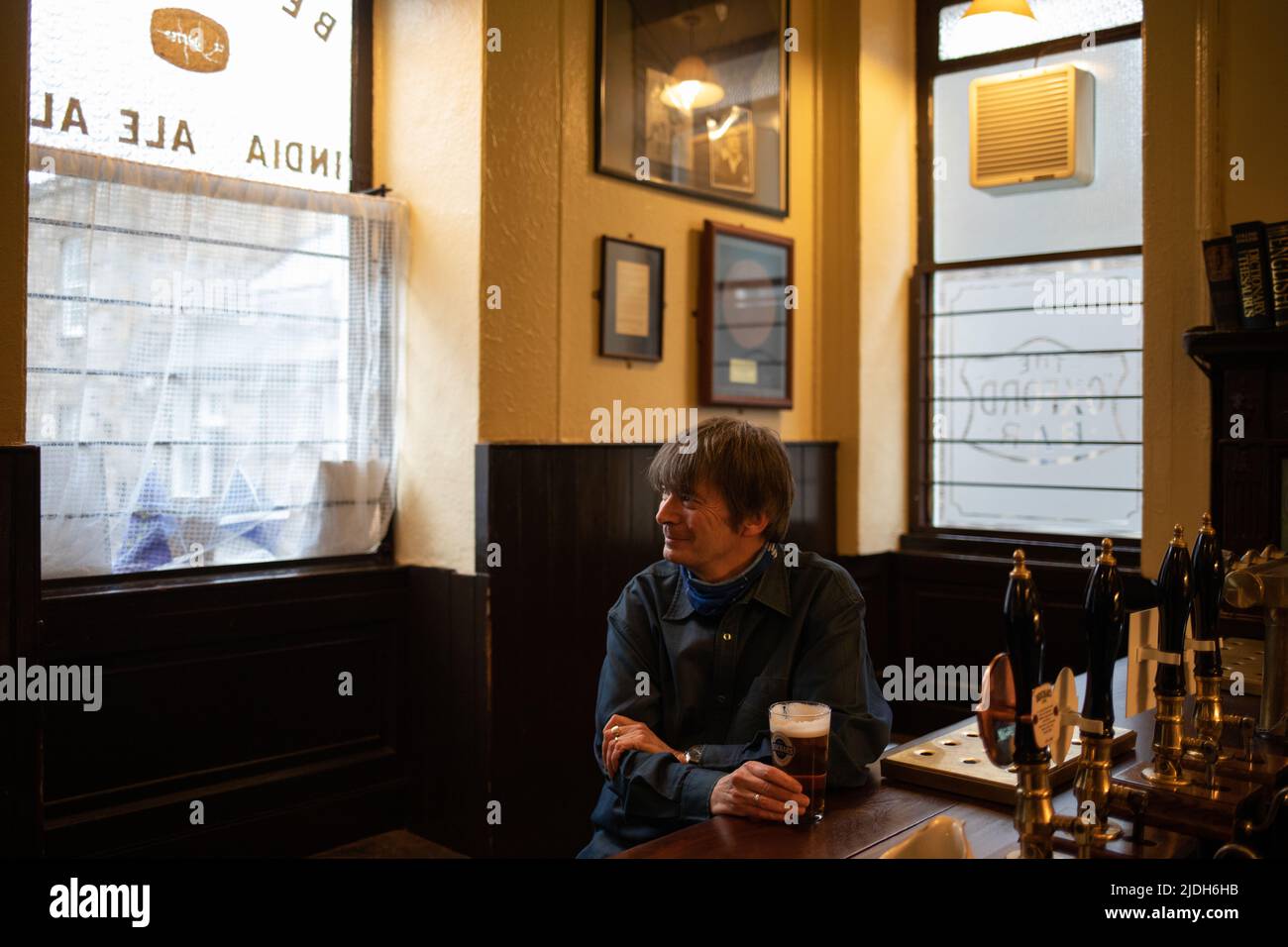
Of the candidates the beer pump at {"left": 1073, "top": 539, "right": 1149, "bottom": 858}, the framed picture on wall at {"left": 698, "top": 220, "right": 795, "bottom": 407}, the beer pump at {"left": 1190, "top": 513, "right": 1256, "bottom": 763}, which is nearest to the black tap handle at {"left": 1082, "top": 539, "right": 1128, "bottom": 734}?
the beer pump at {"left": 1073, "top": 539, "right": 1149, "bottom": 858}

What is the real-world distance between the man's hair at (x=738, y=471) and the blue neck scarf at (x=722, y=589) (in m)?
0.08

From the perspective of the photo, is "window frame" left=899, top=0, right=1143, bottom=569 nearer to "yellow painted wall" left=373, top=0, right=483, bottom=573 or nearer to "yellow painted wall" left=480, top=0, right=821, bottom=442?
"yellow painted wall" left=480, top=0, right=821, bottom=442

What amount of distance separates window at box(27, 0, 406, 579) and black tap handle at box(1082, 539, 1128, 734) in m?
2.53

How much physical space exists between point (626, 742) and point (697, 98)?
2856 millimetres

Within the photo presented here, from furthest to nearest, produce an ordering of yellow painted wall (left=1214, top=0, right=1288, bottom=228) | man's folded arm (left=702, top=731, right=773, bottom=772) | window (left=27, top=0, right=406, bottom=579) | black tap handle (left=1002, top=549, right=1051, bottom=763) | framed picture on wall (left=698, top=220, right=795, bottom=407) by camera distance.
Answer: framed picture on wall (left=698, top=220, right=795, bottom=407) → yellow painted wall (left=1214, top=0, right=1288, bottom=228) → window (left=27, top=0, right=406, bottom=579) → man's folded arm (left=702, top=731, right=773, bottom=772) → black tap handle (left=1002, top=549, right=1051, bottom=763)

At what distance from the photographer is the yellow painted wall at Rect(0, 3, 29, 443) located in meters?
2.46

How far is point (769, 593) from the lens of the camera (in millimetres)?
1855

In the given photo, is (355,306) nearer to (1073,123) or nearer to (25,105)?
(25,105)

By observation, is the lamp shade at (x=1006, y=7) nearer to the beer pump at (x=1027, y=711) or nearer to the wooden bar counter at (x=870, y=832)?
the wooden bar counter at (x=870, y=832)

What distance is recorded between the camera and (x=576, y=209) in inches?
139

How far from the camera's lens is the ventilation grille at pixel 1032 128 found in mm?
4055

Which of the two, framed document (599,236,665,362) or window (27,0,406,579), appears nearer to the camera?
window (27,0,406,579)
